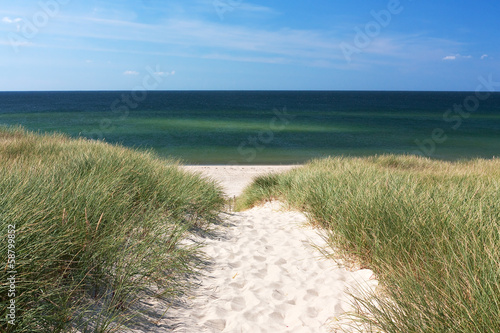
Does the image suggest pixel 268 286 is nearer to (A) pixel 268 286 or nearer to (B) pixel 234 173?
(A) pixel 268 286

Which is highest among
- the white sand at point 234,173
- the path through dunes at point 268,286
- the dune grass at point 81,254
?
the dune grass at point 81,254

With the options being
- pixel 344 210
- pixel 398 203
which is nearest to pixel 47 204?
pixel 344 210

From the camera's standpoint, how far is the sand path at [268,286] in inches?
134

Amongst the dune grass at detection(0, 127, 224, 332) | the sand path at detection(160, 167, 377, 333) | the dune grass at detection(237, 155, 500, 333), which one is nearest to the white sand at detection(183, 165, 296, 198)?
the dune grass at detection(237, 155, 500, 333)

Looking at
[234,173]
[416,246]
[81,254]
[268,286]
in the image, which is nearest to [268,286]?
[268,286]

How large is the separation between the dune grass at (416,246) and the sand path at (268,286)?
0.34m

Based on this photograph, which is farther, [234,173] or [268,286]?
[234,173]

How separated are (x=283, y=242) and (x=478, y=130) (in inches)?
1818

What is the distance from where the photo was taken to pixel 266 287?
419cm

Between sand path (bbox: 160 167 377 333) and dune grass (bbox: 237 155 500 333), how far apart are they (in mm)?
345

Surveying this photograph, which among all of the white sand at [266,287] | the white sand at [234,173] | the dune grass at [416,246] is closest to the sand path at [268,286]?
the white sand at [266,287]

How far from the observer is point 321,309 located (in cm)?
368

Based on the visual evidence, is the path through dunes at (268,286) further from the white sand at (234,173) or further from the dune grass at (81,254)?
the white sand at (234,173)

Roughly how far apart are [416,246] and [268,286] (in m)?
1.78
